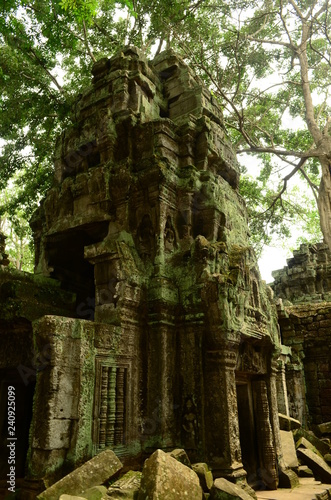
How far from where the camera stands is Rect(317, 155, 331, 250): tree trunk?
48.5 feet

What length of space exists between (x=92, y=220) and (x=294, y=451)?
16.3 ft

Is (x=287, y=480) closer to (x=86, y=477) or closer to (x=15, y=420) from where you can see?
(x=86, y=477)

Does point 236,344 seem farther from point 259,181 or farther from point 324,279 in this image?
point 259,181

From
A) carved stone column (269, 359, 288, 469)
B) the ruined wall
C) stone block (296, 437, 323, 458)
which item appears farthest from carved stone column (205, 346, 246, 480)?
the ruined wall

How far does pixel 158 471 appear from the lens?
3389mm

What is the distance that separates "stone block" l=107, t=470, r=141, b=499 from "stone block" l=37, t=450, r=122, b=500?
0.11 meters

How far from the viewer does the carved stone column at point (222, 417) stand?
189 inches

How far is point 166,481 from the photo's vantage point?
11.1 feet

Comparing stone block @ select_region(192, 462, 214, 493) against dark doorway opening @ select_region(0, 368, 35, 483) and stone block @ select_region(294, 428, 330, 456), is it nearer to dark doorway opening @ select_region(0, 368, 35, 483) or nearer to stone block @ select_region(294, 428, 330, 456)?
dark doorway opening @ select_region(0, 368, 35, 483)

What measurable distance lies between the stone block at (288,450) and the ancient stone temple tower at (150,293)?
0.49 meters

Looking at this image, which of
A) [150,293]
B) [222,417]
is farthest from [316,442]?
[150,293]

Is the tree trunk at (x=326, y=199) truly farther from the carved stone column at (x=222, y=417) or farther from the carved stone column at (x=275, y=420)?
the carved stone column at (x=222, y=417)

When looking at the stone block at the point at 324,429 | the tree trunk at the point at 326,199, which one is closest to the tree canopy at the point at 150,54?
the tree trunk at the point at 326,199

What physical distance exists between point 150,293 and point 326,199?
11.5 meters
